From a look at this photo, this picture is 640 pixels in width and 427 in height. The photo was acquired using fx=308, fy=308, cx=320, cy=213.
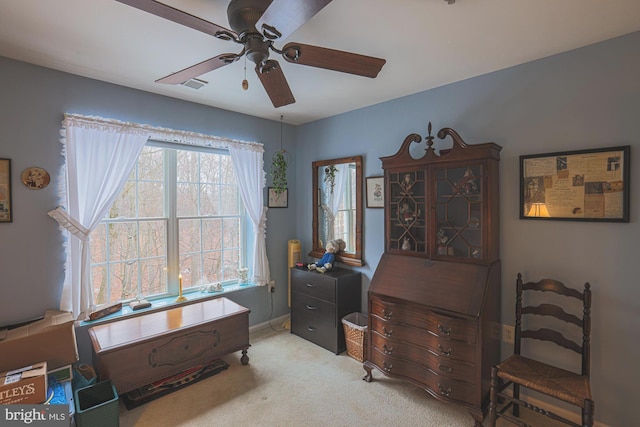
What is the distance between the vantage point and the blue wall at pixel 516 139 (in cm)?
196

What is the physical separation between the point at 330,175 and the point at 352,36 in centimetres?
187

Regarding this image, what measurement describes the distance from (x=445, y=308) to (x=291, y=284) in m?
1.86

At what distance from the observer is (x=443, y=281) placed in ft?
7.72

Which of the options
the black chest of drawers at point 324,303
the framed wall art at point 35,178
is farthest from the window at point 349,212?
the framed wall art at point 35,178

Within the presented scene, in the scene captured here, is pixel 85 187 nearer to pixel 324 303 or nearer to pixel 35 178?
pixel 35 178

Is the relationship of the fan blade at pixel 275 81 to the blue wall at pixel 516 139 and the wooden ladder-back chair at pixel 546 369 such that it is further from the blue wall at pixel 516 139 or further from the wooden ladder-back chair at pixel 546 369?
the wooden ladder-back chair at pixel 546 369

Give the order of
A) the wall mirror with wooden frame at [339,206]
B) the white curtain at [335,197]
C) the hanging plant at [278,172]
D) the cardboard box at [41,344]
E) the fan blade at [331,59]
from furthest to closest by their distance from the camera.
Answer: the hanging plant at [278,172] → the white curtain at [335,197] → the wall mirror with wooden frame at [339,206] → the cardboard box at [41,344] → the fan blade at [331,59]

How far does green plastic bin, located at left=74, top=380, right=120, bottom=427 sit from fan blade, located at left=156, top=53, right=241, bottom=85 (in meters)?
2.09

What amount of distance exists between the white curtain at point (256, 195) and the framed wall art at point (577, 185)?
2.63 m

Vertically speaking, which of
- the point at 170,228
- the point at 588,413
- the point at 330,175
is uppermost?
the point at 330,175

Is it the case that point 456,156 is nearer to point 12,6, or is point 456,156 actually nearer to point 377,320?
point 377,320

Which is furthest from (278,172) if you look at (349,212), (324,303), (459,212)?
(459,212)

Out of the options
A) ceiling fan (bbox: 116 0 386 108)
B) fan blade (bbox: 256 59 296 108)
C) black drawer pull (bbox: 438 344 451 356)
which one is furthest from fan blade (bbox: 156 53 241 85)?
black drawer pull (bbox: 438 344 451 356)

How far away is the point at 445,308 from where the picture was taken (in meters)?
2.20
